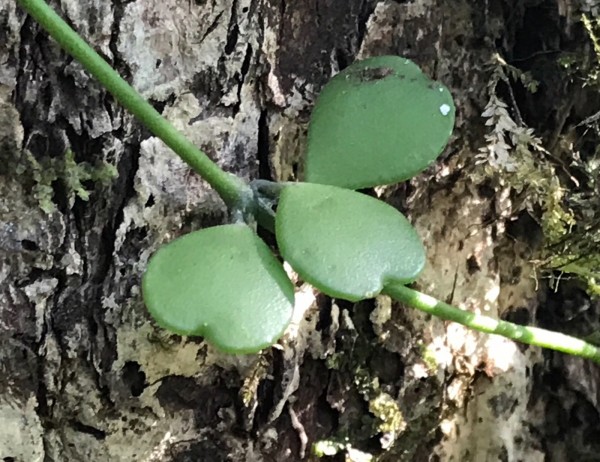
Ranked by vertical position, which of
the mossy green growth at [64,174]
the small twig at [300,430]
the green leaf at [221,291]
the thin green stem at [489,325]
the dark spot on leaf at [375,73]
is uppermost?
the dark spot on leaf at [375,73]

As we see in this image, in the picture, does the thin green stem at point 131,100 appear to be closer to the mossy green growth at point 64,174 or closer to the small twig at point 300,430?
the mossy green growth at point 64,174

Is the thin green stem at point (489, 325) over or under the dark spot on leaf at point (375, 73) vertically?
under

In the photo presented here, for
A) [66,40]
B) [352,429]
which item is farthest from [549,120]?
[66,40]

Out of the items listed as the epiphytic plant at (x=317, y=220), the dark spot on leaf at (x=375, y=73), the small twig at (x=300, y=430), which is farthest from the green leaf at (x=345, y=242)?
the small twig at (x=300, y=430)

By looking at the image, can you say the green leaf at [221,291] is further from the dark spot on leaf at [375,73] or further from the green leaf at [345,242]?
the dark spot on leaf at [375,73]

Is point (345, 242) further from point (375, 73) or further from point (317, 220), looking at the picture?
point (375, 73)

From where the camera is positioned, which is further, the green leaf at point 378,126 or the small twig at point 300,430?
the small twig at point 300,430

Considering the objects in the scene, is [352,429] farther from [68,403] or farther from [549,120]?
[549,120]

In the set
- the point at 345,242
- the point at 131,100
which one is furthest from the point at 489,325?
the point at 131,100

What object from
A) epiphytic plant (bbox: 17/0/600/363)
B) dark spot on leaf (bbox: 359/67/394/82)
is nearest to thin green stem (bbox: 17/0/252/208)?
epiphytic plant (bbox: 17/0/600/363)
